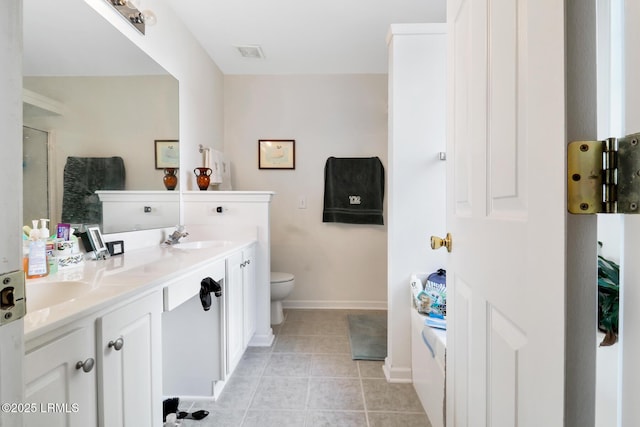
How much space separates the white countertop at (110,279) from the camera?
62 cm

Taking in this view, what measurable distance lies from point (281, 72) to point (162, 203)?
6.05ft

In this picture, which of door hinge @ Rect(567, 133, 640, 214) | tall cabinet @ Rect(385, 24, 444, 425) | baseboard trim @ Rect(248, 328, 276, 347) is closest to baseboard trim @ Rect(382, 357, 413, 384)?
tall cabinet @ Rect(385, 24, 444, 425)

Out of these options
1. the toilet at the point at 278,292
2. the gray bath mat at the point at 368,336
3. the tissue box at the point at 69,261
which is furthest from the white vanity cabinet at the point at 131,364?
the toilet at the point at 278,292

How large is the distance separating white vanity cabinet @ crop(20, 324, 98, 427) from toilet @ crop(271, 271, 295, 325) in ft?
5.83

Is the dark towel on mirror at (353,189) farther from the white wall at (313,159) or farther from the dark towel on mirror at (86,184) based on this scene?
the dark towel on mirror at (86,184)

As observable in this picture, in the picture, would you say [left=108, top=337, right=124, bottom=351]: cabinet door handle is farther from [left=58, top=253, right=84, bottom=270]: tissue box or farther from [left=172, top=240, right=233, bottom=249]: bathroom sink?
[left=172, top=240, right=233, bottom=249]: bathroom sink

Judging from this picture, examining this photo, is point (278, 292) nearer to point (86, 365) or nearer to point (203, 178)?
point (203, 178)

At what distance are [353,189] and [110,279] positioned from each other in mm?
2305

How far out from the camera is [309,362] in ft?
6.41

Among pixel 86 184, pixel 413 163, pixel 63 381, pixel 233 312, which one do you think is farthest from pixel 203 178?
pixel 63 381

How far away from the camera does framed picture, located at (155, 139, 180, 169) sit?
186 cm

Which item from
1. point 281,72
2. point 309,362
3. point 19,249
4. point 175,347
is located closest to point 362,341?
point 309,362

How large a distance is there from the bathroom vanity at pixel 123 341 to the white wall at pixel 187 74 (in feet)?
3.42

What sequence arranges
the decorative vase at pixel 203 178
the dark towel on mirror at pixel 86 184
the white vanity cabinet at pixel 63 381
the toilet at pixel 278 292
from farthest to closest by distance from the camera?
the toilet at pixel 278 292, the decorative vase at pixel 203 178, the dark towel on mirror at pixel 86 184, the white vanity cabinet at pixel 63 381
